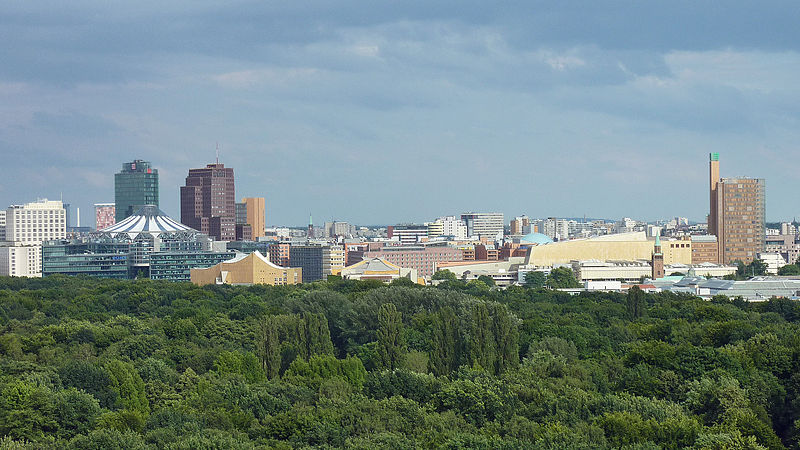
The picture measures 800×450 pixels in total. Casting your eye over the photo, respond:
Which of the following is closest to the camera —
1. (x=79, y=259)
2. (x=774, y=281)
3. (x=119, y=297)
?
(x=119, y=297)

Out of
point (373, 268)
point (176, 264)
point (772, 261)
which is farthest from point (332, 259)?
point (772, 261)

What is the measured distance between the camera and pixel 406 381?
46.4 meters

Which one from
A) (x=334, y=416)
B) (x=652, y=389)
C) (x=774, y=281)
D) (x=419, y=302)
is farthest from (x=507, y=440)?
(x=774, y=281)

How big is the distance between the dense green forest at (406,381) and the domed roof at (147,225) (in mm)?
103041

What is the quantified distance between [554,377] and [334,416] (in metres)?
11.8

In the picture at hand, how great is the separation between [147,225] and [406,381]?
136 meters

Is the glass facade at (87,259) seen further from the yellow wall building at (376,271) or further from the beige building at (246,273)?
the yellow wall building at (376,271)

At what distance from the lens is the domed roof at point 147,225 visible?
175 meters

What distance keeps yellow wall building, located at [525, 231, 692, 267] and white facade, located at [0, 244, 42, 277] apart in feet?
237

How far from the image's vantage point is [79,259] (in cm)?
16225

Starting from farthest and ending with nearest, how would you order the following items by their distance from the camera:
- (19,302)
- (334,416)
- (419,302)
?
(19,302), (419,302), (334,416)

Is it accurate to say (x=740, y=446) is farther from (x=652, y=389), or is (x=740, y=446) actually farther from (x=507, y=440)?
(x=652, y=389)

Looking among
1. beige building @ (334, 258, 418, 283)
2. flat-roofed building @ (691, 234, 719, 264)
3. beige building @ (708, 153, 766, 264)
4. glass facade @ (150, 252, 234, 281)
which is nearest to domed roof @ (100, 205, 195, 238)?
glass facade @ (150, 252, 234, 281)

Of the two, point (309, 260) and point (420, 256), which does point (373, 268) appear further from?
point (420, 256)
